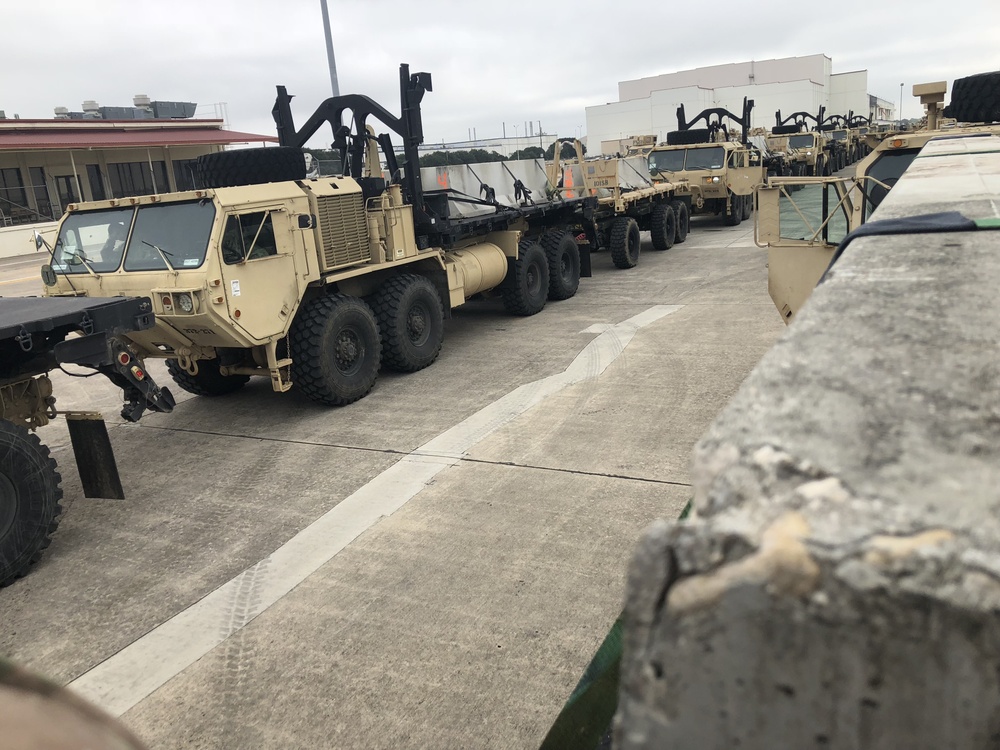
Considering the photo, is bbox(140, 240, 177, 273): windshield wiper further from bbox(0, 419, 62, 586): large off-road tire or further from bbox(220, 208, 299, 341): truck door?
bbox(0, 419, 62, 586): large off-road tire

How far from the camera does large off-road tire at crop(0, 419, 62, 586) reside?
14.9 feet

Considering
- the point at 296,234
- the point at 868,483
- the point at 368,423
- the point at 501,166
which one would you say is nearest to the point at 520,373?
the point at 368,423

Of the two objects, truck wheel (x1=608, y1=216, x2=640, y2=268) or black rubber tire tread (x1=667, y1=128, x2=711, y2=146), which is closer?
truck wheel (x1=608, y1=216, x2=640, y2=268)

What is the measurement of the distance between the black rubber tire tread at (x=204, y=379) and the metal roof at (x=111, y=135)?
21.4m

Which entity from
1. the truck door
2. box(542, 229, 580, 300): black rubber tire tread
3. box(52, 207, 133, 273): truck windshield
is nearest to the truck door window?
the truck door

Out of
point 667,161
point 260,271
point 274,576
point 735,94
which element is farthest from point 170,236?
point 735,94

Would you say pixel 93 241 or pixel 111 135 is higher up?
pixel 111 135

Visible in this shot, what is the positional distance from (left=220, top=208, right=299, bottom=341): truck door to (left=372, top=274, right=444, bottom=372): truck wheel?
1.23 metres

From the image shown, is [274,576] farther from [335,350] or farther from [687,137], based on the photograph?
[687,137]

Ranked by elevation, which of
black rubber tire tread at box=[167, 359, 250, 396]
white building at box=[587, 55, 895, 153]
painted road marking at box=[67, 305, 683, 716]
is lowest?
painted road marking at box=[67, 305, 683, 716]

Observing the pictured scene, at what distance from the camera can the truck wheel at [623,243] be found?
14.1 meters

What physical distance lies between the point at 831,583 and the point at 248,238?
6546 mm

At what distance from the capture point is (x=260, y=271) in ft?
21.8

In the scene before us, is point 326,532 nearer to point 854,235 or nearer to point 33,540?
point 33,540
